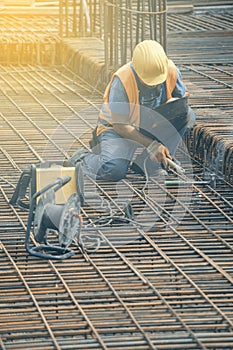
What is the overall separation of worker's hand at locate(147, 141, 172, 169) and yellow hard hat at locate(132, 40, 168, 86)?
0.43m

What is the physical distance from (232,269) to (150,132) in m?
1.80

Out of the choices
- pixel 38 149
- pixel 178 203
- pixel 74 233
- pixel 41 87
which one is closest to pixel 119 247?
pixel 74 233

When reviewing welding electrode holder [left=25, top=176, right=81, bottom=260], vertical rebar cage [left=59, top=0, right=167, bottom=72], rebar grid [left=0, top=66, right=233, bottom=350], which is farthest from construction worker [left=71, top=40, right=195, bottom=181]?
vertical rebar cage [left=59, top=0, right=167, bottom=72]

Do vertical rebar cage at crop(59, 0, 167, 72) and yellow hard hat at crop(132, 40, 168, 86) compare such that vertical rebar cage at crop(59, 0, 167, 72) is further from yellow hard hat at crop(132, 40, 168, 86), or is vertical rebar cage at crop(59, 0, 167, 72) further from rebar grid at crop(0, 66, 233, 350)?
yellow hard hat at crop(132, 40, 168, 86)

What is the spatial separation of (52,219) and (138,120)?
171 centimetres

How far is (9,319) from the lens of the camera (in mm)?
5242

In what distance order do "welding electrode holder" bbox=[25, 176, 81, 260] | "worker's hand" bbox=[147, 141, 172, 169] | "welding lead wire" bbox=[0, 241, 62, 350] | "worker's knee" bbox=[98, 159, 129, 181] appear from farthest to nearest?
"worker's knee" bbox=[98, 159, 129, 181] → "worker's hand" bbox=[147, 141, 172, 169] → "welding electrode holder" bbox=[25, 176, 81, 260] → "welding lead wire" bbox=[0, 241, 62, 350]

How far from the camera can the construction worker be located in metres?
7.14

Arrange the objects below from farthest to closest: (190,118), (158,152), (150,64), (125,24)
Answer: (125,24), (190,118), (158,152), (150,64)

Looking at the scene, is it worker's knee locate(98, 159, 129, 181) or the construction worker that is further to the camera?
worker's knee locate(98, 159, 129, 181)

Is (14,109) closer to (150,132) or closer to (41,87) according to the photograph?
(41,87)

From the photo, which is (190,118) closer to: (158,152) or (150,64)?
(158,152)

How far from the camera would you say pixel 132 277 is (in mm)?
5797

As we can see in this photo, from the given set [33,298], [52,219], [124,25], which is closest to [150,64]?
[52,219]
